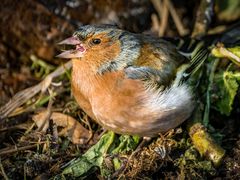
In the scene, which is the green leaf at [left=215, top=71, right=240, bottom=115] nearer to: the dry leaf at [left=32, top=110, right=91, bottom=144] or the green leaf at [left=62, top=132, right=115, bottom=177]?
the green leaf at [left=62, top=132, right=115, bottom=177]

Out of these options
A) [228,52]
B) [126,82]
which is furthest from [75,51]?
[228,52]

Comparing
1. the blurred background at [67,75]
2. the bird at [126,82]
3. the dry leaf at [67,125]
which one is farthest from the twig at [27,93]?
the bird at [126,82]

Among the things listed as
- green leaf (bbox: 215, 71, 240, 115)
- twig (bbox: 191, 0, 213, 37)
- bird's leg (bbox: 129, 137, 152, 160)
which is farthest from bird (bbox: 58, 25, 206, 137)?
twig (bbox: 191, 0, 213, 37)

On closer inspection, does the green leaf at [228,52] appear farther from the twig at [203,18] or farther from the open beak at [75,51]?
the open beak at [75,51]

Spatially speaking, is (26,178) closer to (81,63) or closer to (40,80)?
(81,63)

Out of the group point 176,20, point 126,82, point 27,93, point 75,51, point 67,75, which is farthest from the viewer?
point 176,20

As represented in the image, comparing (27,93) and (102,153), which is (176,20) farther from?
(102,153)
